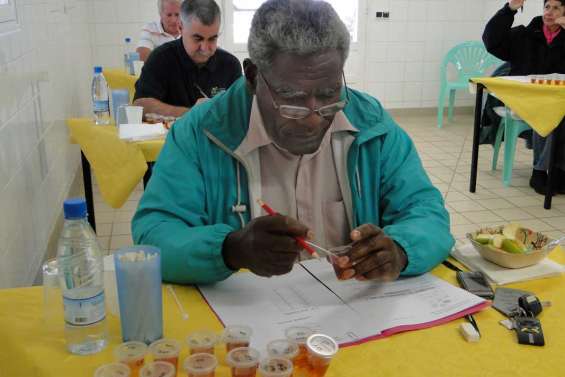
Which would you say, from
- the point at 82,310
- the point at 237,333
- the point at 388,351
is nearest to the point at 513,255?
the point at 388,351

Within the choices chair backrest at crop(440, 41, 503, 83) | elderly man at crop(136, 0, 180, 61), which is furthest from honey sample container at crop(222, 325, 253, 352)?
chair backrest at crop(440, 41, 503, 83)

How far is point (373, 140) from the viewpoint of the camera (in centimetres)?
147

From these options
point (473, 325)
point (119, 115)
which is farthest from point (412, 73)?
point (473, 325)

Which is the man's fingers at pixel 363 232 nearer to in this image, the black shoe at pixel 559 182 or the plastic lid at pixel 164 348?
the plastic lid at pixel 164 348

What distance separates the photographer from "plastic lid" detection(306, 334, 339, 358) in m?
0.91

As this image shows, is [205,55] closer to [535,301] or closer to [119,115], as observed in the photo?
[119,115]

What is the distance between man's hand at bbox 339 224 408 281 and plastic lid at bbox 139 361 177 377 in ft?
1.39

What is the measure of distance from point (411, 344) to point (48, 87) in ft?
9.27

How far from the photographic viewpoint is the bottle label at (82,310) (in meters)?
0.92

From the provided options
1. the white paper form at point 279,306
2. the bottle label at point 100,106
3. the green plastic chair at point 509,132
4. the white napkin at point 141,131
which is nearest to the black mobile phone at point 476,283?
the white paper form at point 279,306

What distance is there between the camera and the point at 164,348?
908 millimetres

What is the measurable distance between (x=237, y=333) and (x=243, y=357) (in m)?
0.08

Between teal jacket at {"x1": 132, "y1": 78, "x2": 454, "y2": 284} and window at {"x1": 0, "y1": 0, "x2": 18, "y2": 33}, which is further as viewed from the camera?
window at {"x1": 0, "y1": 0, "x2": 18, "y2": 33}

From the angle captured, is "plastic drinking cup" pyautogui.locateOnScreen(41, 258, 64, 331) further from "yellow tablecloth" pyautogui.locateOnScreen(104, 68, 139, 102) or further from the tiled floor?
"yellow tablecloth" pyautogui.locateOnScreen(104, 68, 139, 102)
